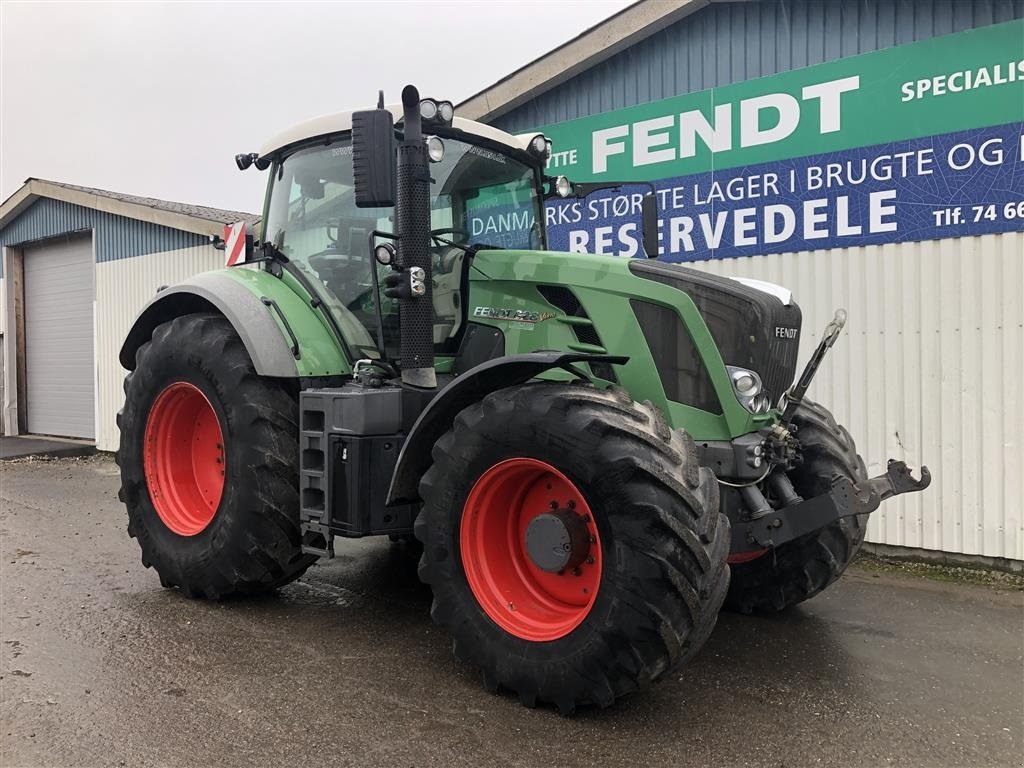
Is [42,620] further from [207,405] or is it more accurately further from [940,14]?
[940,14]

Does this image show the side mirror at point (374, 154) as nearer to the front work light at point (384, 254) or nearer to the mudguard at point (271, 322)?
the front work light at point (384, 254)

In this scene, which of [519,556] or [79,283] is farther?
[79,283]

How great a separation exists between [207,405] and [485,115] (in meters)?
4.22

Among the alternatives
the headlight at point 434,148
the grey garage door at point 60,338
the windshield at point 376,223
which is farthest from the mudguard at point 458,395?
the grey garage door at point 60,338

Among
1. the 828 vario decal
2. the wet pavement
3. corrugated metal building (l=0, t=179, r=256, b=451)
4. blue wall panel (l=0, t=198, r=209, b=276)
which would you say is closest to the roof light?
the 828 vario decal

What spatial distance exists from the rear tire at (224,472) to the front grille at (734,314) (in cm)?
208

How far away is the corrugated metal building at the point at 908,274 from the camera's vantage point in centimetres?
543

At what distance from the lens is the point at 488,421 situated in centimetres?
342

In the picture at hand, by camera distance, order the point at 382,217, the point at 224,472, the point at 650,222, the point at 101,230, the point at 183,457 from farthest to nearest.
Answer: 1. the point at 101,230
2. the point at 183,457
3. the point at 650,222
4. the point at 224,472
5. the point at 382,217

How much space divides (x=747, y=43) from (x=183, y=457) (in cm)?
512

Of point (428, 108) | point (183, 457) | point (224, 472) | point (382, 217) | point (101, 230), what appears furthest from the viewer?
point (101, 230)

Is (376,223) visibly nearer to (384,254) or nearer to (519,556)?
(384,254)

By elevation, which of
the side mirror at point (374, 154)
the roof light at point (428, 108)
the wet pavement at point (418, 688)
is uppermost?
the roof light at point (428, 108)

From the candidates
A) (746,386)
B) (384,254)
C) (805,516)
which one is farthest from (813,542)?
(384,254)
